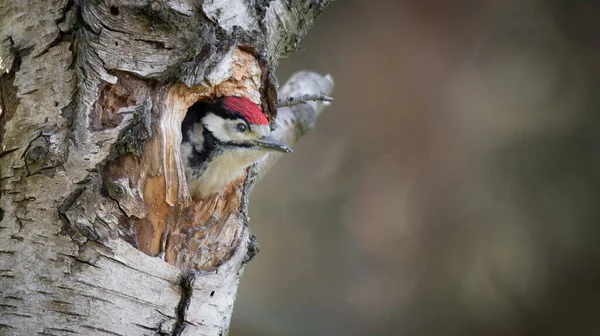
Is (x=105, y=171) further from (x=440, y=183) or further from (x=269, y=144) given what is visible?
(x=440, y=183)

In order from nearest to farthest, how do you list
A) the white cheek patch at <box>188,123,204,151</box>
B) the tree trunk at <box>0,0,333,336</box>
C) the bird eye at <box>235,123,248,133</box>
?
1. the tree trunk at <box>0,0,333,336</box>
2. the bird eye at <box>235,123,248,133</box>
3. the white cheek patch at <box>188,123,204,151</box>

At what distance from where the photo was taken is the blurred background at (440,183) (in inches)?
230

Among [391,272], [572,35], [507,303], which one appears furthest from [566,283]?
[572,35]

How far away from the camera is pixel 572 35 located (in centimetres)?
594

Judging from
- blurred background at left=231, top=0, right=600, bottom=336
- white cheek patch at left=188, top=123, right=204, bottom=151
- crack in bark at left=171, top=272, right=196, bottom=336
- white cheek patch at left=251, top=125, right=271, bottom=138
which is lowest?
crack in bark at left=171, top=272, right=196, bottom=336

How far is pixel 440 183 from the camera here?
20.3 feet

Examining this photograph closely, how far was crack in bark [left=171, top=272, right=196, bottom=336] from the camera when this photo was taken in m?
1.96

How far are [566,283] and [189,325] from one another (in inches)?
187

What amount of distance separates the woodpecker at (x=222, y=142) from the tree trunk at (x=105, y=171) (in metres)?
0.34

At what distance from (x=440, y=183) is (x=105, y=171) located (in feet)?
15.2

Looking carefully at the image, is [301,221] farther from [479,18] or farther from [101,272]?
[101,272]

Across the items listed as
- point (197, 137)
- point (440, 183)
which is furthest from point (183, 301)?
point (440, 183)

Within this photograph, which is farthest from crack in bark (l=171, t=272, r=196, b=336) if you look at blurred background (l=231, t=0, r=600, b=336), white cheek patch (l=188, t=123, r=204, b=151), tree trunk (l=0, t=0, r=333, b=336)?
blurred background (l=231, t=0, r=600, b=336)

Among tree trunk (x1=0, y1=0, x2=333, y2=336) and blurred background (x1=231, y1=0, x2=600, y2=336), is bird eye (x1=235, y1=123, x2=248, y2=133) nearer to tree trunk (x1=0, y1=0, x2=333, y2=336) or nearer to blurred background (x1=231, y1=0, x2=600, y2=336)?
tree trunk (x1=0, y1=0, x2=333, y2=336)
